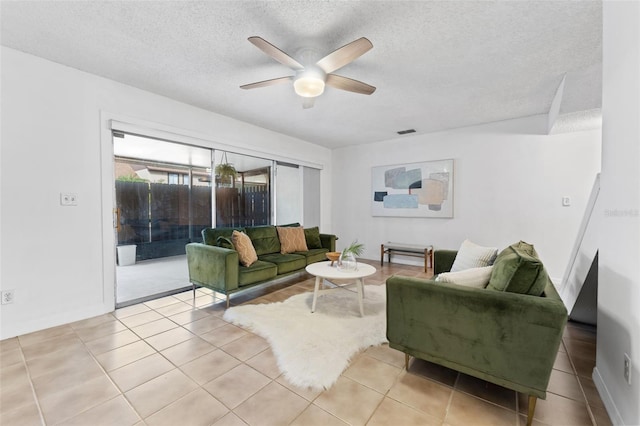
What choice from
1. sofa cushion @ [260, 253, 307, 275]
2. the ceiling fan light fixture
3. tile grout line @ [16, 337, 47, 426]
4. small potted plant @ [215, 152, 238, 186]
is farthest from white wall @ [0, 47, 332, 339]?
the ceiling fan light fixture

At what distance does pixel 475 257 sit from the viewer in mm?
2373

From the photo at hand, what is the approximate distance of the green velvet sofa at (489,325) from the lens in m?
1.40

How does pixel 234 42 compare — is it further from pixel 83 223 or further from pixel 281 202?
pixel 281 202

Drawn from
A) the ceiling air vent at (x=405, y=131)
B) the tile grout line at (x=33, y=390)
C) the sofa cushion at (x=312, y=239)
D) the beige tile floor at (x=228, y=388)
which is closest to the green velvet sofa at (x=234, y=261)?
the sofa cushion at (x=312, y=239)

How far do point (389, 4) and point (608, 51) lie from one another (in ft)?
4.66

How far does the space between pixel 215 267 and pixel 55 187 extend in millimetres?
1759

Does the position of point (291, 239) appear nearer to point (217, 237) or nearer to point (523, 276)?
point (217, 237)

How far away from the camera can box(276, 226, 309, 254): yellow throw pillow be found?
427 cm

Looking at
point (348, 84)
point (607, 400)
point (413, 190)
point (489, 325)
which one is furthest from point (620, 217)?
point (413, 190)

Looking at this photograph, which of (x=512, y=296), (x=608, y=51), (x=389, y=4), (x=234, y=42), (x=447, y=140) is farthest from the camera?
(x=447, y=140)

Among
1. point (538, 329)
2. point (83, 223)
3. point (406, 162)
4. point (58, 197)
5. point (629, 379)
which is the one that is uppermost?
point (406, 162)

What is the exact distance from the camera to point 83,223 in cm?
283

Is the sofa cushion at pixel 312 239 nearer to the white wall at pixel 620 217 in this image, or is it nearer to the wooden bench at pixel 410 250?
the wooden bench at pixel 410 250

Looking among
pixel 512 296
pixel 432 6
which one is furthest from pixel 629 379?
pixel 432 6
